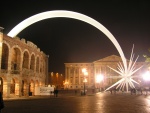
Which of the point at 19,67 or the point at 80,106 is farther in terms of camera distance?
the point at 19,67

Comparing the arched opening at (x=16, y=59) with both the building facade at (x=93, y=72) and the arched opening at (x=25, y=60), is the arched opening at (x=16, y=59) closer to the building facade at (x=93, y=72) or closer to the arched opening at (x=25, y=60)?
the arched opening at (x=25, y=60)

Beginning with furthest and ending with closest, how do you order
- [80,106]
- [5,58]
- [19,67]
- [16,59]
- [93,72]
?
[93,72]
[16,59]
[19,67]
[5,58]
[80,106]

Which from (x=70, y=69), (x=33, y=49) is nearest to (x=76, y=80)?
(x=70, y=69)

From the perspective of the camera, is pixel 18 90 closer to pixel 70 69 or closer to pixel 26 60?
pixel 26 60

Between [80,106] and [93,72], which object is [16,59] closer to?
[80,106]

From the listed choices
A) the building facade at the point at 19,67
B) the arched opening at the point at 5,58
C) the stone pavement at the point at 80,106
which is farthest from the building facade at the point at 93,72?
the stone pavement at the point at 80,106

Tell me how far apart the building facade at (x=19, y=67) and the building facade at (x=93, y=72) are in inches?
2899

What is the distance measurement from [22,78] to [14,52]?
18.8ft

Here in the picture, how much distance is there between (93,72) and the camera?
13550 cm

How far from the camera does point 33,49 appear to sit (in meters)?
53.4

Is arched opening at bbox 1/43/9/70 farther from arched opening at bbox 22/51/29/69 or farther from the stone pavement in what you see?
the stone pavement

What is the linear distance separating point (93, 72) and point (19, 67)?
92142mm

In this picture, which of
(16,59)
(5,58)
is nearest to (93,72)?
(16,59)

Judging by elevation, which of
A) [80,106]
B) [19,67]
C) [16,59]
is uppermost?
[16,59]
